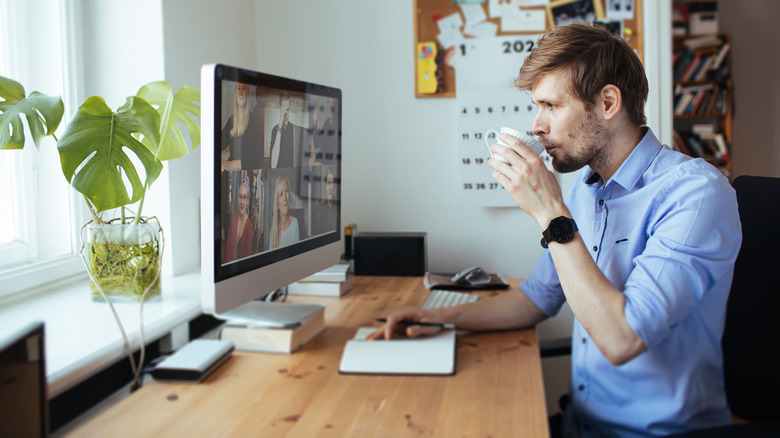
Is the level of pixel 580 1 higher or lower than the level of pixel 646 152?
higher

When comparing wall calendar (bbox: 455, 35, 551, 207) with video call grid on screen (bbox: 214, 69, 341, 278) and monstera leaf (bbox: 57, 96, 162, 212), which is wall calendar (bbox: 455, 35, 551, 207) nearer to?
video call grid on screen (bbox: 214, 69, 341, 278)

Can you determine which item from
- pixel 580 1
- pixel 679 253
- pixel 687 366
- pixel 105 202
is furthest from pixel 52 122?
pixel 580 1

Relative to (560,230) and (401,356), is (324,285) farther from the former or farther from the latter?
(560,230)

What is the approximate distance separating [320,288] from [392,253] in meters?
0.36

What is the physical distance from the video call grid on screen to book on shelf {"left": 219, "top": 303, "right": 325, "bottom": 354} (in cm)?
14

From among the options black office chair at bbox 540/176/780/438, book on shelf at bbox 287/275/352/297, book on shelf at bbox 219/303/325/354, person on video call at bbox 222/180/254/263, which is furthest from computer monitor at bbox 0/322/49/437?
black office chair at bbox 540/176/780/438

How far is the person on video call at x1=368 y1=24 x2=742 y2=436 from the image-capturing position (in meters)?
1.04

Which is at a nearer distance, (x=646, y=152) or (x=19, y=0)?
(x=646, y=152)

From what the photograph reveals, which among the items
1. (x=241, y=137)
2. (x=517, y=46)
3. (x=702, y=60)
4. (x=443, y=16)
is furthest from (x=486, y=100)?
(x=702, y=60)

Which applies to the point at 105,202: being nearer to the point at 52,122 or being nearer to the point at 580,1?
the point at 52,122

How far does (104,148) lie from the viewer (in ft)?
3.95

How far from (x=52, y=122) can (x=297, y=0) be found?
128 centimetres

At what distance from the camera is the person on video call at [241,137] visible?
43.6 inches

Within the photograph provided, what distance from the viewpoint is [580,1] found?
2.09 meters
